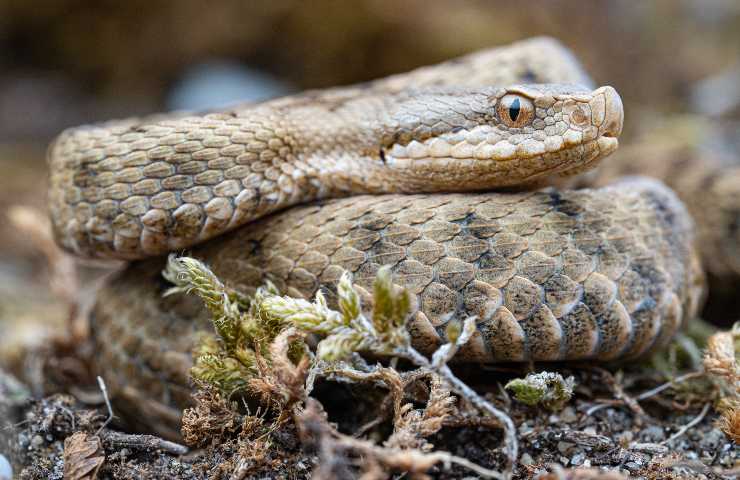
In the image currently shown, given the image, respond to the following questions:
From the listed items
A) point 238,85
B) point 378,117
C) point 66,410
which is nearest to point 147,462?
point 66,410

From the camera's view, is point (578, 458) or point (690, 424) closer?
point (578, 458)

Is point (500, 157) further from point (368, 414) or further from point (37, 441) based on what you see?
point (37, 441)

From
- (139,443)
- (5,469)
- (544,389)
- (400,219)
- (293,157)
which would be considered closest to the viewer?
(5,469)

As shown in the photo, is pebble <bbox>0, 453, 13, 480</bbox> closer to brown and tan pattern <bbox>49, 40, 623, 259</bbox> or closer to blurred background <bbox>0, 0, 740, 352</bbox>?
brown and tan pattern <bbox>49, 40, 623, 259</bbox>

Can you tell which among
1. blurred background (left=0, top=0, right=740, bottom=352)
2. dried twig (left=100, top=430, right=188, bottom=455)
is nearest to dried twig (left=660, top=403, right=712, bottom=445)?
dried twig (left=100, top=430, right=188, bottom=455)

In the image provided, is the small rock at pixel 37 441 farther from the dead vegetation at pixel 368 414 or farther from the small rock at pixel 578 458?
the small rock at pixel 578 458

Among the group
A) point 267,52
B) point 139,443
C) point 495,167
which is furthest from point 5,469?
point 267,52

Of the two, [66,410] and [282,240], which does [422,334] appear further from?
[66,410]
